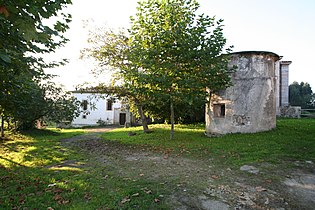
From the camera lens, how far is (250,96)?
38.7 ft

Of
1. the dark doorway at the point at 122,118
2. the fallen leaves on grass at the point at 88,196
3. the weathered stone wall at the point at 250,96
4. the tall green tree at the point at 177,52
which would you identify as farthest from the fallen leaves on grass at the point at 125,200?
the dark doorway at the point at 122,118

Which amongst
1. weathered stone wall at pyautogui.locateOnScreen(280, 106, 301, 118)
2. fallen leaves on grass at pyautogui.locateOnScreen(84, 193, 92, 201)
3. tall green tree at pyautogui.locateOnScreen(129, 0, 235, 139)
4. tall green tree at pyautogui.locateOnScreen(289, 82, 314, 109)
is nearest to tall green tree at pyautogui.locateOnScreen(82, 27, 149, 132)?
tall green tree at pyautogui.locateOnScreen(129, 0, 235, 139)

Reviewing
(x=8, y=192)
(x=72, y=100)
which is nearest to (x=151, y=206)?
(x=8, y=192)

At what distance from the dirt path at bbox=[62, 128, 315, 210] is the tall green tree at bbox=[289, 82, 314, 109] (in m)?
37.1

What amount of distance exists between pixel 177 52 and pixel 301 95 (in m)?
39.7

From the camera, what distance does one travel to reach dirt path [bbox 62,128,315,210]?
14.1 feet

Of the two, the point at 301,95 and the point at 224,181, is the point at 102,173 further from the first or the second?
the point at 301,95

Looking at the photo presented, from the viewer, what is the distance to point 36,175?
6352 millimetres

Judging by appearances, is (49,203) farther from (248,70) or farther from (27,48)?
(248,70)

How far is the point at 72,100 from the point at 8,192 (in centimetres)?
1408

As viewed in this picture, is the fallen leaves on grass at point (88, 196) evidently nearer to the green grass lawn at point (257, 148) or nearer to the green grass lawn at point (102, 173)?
the green grass lawn at point (102, 173)

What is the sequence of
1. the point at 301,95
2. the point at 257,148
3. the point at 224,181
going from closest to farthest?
1. the point at 224,181
2. the point at 257,148
3. the point at 301,95

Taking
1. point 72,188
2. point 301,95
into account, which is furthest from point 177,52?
point 301,95

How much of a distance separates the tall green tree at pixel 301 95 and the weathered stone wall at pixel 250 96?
102 feet
